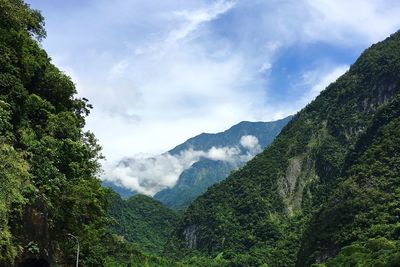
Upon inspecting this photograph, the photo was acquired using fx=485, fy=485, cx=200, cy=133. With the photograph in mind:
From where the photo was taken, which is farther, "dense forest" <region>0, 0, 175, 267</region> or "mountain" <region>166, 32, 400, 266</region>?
"mountain" <region>166, 32, 400, 266</region>

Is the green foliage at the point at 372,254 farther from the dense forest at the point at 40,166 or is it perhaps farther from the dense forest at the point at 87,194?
the dense forest at the point at 40,166

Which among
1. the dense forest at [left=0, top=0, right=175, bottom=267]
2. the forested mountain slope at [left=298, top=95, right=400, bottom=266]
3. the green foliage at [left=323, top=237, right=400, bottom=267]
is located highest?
the dense forest at [left=0, top=0, right=175, bottom=267]

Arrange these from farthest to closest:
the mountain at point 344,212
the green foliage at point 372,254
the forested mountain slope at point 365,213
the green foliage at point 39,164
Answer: the mountain at point 344,212 → the forested mountain slope at point 365,213 → the green foliage at point 372,254 → the green foliage at point 39,164

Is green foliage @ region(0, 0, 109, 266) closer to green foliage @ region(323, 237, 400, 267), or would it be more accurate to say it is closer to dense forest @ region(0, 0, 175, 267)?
dense forest @ region(0, 0, 175, 267)

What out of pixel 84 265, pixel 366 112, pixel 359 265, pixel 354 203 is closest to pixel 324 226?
pixel 354 203

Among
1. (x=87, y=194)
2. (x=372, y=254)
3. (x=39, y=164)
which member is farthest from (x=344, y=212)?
(x=39, y=164)

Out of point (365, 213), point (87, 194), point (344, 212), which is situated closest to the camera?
point (87, 194)

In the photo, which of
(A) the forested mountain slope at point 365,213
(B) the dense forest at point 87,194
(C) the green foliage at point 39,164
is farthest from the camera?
(A) the forested mountain slope at point 365,213

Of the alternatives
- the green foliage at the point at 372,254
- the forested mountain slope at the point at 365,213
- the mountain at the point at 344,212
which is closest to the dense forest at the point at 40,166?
the green foliage at the point at 372,254

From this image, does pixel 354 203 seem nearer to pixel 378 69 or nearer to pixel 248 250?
pixel 248 250

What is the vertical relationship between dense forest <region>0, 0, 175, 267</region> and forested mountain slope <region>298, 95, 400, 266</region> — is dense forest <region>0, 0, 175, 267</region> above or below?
above

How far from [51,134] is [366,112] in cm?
17979

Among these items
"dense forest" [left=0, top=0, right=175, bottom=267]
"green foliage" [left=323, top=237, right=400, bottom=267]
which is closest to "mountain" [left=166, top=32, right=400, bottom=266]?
"green foliage" [left=323, top=237, right=400, bottom=267]

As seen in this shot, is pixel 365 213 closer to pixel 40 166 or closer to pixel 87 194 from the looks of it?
pixel 87 194
